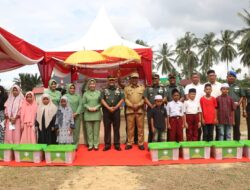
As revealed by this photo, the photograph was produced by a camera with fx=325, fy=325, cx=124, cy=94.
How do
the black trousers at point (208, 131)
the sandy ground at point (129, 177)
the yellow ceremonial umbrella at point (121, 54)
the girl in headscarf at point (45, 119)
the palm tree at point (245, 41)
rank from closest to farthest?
1. the sandy ground at point (129, 177)
2. the girl in headscarf at point (45, 119)
3. the black trousers at point (208, 131)
4. the yellow ceremonial umbrella at point (121, 54)
5. the palm tree at point (245, 41)

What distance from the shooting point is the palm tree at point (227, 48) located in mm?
39125

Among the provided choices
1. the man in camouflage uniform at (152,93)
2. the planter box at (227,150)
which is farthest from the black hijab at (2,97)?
the planter box at (227,150)

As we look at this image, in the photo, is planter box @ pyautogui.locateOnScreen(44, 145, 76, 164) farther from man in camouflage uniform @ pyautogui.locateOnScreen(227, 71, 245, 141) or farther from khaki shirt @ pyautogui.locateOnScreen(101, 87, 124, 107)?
man in camouflage uniform @ pyautogui.locateOnScreen(227, 71, 245, 141)

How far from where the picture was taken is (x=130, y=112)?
6352mm

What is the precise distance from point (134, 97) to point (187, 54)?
37135mm

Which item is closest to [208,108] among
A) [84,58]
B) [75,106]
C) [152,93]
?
[152,93]

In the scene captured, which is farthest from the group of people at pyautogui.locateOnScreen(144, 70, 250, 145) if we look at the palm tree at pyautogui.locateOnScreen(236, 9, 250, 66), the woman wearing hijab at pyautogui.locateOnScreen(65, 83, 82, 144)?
the palm tree at pyautogui.locateOnScreen(236, 9, 250, 66)

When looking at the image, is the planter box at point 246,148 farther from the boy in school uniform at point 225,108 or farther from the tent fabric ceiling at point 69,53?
the tent fabric ceiling at point 69,53

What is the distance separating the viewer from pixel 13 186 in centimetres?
418

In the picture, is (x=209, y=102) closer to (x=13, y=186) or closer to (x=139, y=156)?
(x=139, y=156)

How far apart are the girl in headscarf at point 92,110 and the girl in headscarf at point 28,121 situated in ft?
3.17

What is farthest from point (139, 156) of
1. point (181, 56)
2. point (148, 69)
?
point (181, 56)

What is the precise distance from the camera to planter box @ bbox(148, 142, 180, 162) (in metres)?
5.34

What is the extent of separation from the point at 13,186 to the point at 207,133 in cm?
357
